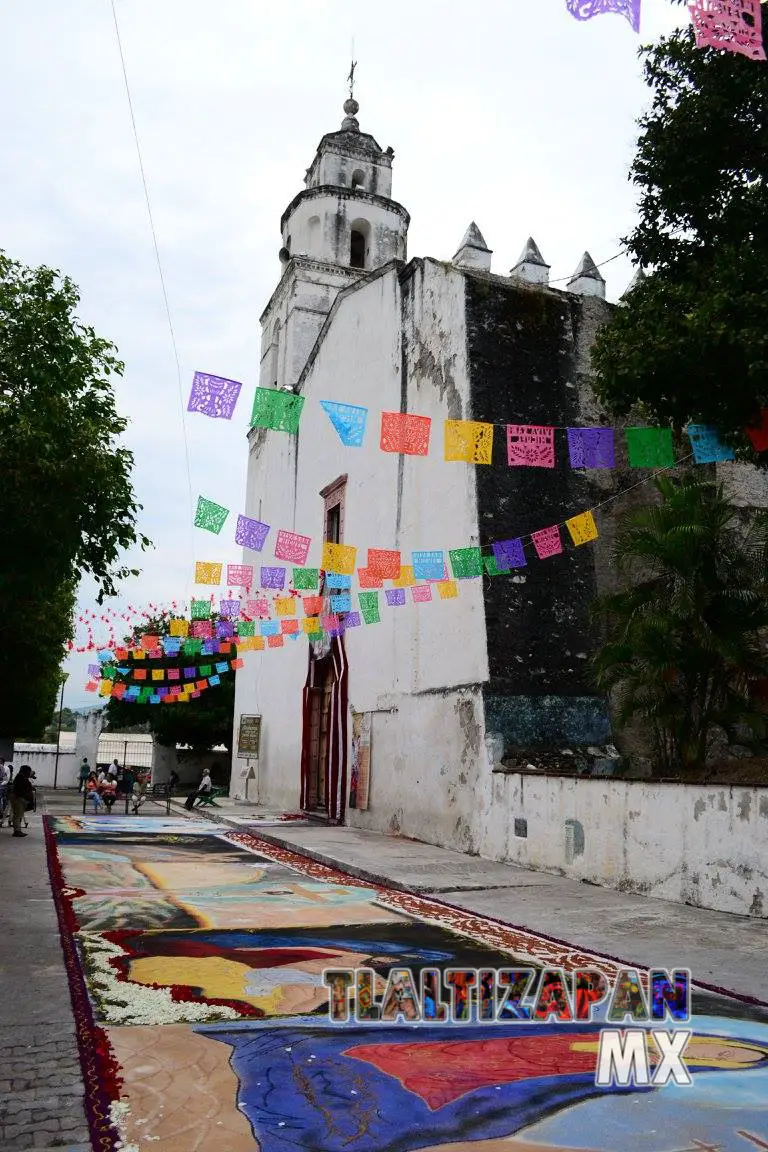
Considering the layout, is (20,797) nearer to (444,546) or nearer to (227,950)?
(444,546)

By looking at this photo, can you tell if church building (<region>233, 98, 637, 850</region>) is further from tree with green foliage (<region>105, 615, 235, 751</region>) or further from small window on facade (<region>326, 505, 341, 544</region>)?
tree with green foliage (<region>105, 615, 235, 751</region>)

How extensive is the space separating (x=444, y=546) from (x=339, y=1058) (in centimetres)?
1071

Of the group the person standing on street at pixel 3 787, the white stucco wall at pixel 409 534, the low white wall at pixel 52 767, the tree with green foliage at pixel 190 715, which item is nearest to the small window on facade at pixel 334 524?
the white stucco wall at pixel 409 534

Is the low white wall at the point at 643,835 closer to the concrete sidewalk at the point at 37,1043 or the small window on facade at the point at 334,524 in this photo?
the concrete sidewalk at the point at 37,1043

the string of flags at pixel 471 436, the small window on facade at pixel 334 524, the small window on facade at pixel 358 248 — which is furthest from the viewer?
the small window on facade at pixel 358 248

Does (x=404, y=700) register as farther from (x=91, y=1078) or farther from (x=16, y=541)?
(x=91, y=1078)

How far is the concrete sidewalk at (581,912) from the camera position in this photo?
20.9ft

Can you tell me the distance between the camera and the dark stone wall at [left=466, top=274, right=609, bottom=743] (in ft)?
42.8

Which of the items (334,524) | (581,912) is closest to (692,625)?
(581,912)

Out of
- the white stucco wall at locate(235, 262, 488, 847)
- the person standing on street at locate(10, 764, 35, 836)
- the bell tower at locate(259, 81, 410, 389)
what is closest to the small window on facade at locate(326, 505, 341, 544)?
the white stucco wall at locate(235, 262, 488, 847)

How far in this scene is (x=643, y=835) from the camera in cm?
952

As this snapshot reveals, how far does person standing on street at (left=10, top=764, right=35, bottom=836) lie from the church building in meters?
5.61

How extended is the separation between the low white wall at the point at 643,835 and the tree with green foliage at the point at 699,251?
138 inches

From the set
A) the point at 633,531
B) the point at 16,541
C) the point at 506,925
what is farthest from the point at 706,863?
the point at 16,541
